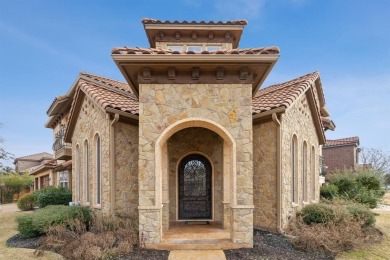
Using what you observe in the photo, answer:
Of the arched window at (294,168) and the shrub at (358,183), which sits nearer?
the arched window at (294,168)

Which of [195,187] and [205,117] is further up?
[205,117]

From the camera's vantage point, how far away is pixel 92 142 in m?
11.9

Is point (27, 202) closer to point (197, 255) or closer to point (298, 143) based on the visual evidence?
point (197, 255)

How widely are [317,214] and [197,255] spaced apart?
5079 mm

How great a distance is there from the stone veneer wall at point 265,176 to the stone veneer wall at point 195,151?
1.41 m

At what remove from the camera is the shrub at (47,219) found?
10.1 metres

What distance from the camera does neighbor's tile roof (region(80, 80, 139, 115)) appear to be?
10.8m

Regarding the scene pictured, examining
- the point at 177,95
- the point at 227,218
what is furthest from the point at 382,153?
the point at 177,95

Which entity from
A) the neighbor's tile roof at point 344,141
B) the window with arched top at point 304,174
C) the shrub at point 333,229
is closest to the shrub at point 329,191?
the window with arched top at point 304,174

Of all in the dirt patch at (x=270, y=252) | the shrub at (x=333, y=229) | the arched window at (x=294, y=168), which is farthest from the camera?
the arched window at (x=294, y=168)

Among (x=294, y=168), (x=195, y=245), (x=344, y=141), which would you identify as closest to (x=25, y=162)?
(x=344, y=141)

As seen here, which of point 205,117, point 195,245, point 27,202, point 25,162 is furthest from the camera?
point 25,162

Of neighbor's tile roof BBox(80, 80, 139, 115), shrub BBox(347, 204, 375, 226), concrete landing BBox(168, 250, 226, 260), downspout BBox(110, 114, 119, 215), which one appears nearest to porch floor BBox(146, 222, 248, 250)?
concrete landing BBox(168, 250, 226, 260)

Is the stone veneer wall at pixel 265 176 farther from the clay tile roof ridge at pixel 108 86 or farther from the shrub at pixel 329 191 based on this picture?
the shrub at pixel 329 191
